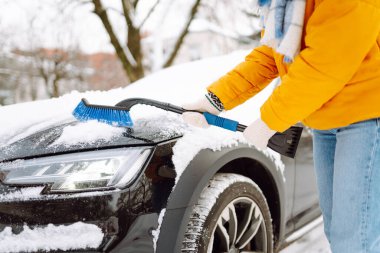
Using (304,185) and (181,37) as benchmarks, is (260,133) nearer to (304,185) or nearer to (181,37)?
(304,185)

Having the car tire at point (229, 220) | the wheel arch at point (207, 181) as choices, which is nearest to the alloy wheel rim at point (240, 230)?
the car tire at point (229, 220)

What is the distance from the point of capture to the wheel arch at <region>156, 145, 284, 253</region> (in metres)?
1.50

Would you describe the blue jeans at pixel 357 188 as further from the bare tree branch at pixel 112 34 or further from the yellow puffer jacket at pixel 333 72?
the bare tree branch at pixel 112 34

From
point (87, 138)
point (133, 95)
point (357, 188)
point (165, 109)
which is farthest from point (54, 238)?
point (133, 95)

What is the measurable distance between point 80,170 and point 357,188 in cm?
98

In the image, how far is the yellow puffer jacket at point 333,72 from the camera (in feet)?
3.64

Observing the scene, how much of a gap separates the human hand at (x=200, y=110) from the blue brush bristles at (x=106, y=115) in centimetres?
26

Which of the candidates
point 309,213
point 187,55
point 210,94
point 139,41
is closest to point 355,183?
point 210,94

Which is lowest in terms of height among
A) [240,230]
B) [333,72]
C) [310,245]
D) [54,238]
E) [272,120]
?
[310,245]

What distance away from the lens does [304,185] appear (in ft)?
8.24

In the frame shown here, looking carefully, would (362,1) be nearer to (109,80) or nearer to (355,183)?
(355,183)

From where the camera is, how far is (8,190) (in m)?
1.48

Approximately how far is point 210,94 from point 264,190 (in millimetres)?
794

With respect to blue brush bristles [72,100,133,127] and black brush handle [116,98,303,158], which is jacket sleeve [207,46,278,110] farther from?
blue brush bristles [72,100,133,127]
